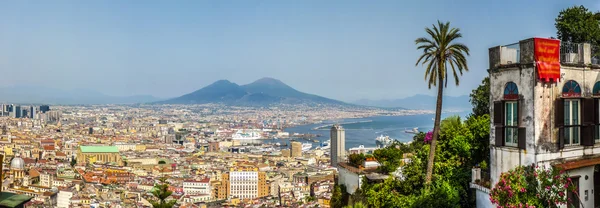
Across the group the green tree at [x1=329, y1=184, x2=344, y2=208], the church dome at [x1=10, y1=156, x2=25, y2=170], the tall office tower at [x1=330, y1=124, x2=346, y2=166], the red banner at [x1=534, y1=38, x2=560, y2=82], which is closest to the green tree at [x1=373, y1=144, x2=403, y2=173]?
the green tree at [x1=329, y1=184, x2=344, y2=208]

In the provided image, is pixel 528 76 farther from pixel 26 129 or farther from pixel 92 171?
pixel 26 129

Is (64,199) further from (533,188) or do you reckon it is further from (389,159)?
(533,188)

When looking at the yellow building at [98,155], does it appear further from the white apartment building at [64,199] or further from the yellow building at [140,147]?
the white apartment building at [64,199]

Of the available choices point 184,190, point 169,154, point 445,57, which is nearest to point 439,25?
point 445,57

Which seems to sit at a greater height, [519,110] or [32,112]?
[519,110]

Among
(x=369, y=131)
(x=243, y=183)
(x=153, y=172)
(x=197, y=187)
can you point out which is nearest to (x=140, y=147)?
(x=153, y=172)

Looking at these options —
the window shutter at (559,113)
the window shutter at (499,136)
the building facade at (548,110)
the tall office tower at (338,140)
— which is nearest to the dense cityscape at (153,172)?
the tall office tower at (338,140)
